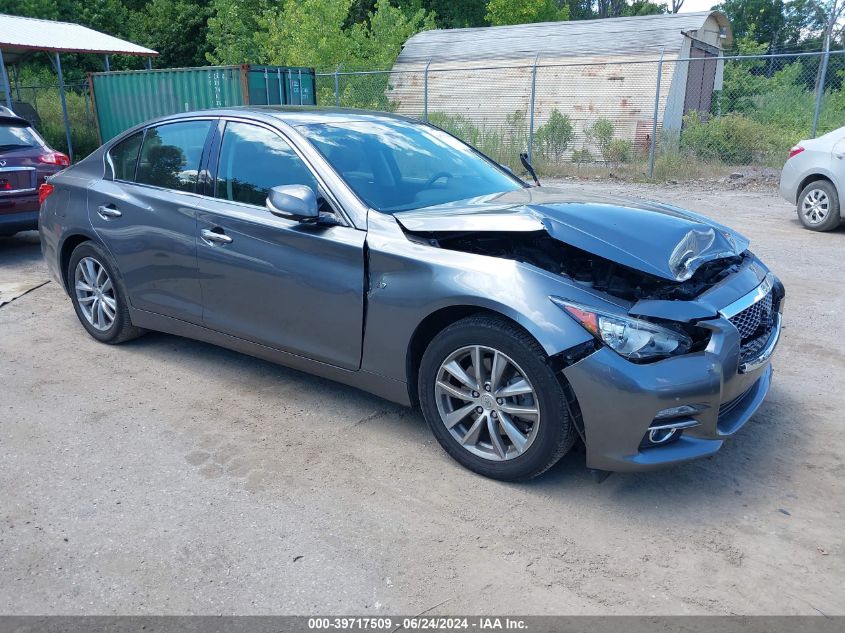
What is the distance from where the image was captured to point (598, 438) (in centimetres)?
309

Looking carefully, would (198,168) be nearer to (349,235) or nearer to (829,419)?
(349,235)

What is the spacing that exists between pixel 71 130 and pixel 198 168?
18.1 m

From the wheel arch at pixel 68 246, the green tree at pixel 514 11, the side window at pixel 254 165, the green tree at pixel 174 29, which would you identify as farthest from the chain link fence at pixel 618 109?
the green tree at pixel 174 29

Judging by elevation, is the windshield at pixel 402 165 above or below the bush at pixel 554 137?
above

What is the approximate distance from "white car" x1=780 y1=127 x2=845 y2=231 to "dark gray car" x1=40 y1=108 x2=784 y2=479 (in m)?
6.10

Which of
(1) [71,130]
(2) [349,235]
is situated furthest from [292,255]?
(1) [71,130]

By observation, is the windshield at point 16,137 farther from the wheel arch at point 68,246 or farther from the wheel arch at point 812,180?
the wheel arch at point 812,180

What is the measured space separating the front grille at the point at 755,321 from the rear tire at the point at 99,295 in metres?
3.98

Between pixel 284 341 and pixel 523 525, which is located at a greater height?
pixel 284 341

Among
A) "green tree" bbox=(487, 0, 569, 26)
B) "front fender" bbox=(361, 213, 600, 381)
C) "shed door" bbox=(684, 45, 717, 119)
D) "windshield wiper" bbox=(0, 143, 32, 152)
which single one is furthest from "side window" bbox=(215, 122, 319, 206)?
"green tree" bbox=(487, 0, 569, 26)

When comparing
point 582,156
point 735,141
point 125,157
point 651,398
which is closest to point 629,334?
point 651,398

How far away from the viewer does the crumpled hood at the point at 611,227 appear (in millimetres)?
3316

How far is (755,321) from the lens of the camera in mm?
3500

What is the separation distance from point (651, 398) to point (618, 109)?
17.6 m
